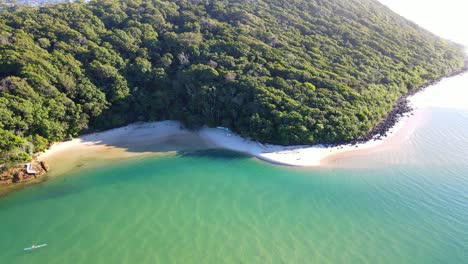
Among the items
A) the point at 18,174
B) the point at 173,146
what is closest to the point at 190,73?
the point at 173,146

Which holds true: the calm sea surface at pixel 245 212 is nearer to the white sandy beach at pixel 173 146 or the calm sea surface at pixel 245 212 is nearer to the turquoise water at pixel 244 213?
the turquoise water at pixel 244 213

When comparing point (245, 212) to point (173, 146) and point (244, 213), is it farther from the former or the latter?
point (173, 146)

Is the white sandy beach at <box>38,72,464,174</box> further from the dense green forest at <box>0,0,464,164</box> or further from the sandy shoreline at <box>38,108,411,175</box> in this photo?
the dense green forest at <box>0,0,464,164</box>

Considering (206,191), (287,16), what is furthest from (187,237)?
(287,16)

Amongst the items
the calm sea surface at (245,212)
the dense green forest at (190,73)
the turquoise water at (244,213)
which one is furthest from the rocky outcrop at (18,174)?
the turquoise water at (244,213)

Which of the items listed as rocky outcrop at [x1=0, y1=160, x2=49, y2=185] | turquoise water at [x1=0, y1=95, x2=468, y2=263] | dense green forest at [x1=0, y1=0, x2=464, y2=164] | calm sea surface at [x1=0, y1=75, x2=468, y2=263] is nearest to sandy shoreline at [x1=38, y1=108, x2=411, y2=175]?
dense green forest at [x1=0, y1=0, x2=464, y2=164]

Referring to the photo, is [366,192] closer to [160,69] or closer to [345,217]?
[345,217]
